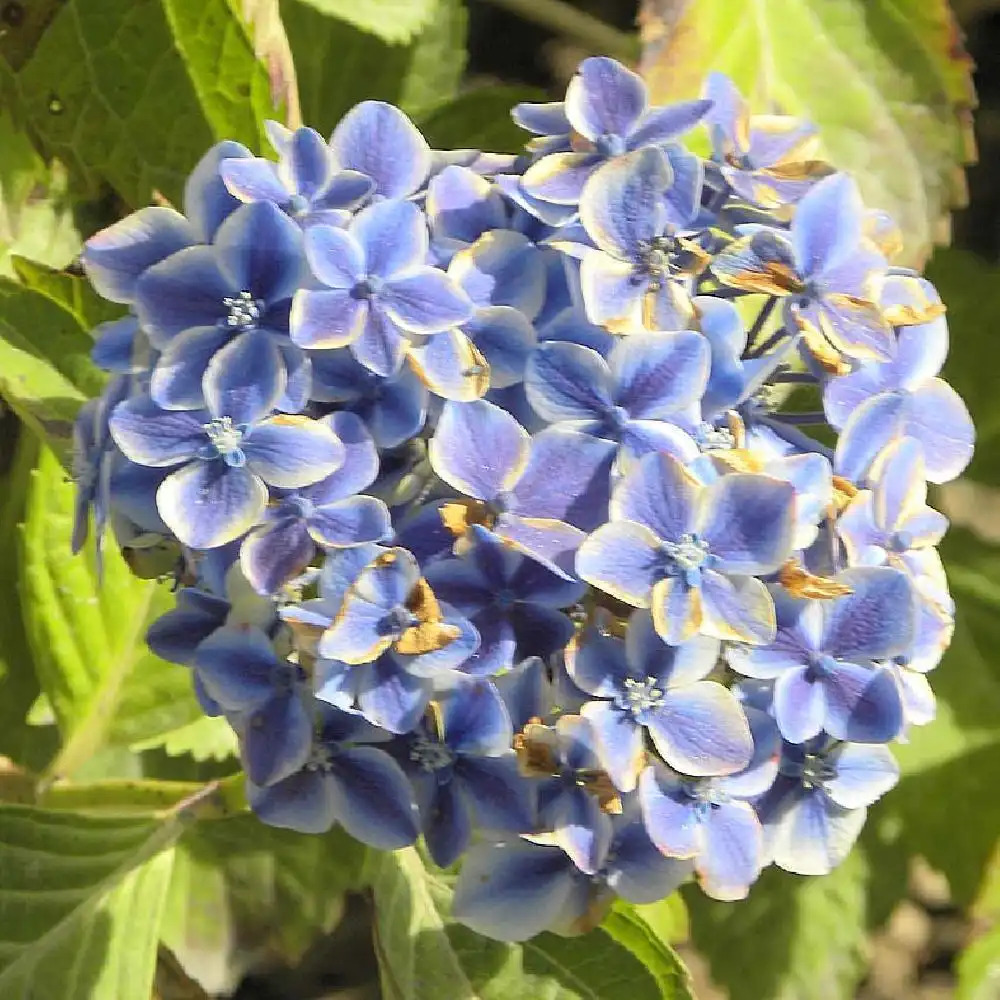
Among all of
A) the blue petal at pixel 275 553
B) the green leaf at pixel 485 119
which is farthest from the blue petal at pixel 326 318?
the green leaf at pixel 485 119

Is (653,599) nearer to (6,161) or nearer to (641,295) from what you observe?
(641,295)

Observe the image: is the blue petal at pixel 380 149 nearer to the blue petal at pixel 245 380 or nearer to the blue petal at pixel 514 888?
the blue petal at pixel 245 380

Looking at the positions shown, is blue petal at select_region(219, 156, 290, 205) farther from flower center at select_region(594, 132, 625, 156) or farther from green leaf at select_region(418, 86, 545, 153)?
green leaf at select_region(418, 86, 545, 153)

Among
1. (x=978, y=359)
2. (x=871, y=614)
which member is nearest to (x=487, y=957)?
(x=871, y=614)

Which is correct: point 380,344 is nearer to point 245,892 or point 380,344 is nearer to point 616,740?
point 616,740

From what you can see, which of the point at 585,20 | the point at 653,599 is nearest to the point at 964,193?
the point at 585,20

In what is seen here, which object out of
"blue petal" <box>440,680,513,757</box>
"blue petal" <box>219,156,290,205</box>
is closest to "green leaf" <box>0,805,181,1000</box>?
"blue petal" <box>440,680,513,757</box>
